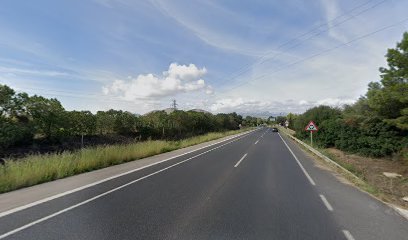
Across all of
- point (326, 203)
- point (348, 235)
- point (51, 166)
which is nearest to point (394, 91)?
point (326, 203)

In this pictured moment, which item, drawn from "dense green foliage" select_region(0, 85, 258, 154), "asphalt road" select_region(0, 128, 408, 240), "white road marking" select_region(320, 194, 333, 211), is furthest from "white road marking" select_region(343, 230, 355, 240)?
"dense green foliage" select_region(0, 85, 258, 154)

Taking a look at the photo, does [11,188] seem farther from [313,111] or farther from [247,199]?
[313,111]

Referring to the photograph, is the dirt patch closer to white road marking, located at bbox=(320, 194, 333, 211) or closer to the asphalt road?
the asphalt road

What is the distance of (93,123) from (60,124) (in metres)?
5.43

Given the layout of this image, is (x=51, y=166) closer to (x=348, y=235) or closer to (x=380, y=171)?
(x=348, y=235)

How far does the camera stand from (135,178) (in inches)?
412

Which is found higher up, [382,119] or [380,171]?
[382,119]

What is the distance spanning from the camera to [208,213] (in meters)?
6.34

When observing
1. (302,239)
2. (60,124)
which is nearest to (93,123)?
(60,124)

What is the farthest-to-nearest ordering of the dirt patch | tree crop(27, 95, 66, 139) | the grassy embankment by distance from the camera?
tree crop(27, 95, 66, 139) → the dirt patch → the grassy embankment

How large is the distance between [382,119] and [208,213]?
20.3 metres

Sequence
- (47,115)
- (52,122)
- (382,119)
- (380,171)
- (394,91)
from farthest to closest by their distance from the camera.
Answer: (52,122)
(47,115)
(382,119)
(394,91)
(380,171)

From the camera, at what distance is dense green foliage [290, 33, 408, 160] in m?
18.7

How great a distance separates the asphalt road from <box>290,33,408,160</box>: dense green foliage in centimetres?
1245
